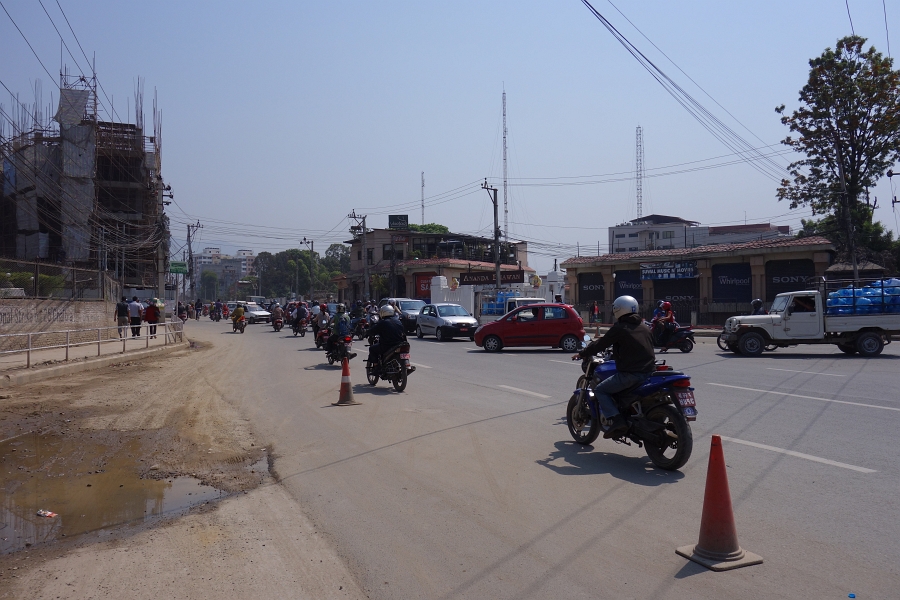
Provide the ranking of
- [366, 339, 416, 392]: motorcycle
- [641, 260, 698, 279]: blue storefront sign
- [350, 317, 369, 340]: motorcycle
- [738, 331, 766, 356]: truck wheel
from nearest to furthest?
1. [366, 339, 416, 392]: motorcycle
2. [738, 331, 766, 356]: truck wheel
3. [350, 317, 369, 340]: motorcycle
4. [641, 260, 698, 279]: blue storefront sign

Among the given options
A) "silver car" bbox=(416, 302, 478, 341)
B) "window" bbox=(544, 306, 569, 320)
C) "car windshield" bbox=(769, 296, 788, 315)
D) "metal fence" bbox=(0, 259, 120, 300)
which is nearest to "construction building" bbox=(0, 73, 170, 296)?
"metal fence" bbox=(0, 259, 120, 300)

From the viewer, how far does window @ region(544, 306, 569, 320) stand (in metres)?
23.8

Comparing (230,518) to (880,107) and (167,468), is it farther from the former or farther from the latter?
(880,107)

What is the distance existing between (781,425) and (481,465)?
4619 mm

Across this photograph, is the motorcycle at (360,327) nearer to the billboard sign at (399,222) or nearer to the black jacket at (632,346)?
the black jacket at (632,346)

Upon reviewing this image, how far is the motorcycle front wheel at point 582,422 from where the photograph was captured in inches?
318

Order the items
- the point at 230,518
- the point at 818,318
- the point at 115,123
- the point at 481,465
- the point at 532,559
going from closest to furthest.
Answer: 1. the point at 532,559
2. the point at 230,518
3. the point at 481,465
4. the point at 818,318
5. the point at 115,123

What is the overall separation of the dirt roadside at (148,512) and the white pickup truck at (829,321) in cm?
1614

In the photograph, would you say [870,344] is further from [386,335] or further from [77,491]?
[77,491]

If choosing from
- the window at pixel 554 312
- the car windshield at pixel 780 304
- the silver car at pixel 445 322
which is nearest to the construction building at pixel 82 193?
the silver car at pixel 445 322

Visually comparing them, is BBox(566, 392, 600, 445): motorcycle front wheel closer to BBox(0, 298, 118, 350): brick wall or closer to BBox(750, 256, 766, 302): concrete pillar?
BBox(0, 298, 118, 350): brick wall

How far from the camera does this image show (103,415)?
36.8 ft

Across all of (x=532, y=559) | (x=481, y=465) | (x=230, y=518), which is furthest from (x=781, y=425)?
(x=230, y=518)

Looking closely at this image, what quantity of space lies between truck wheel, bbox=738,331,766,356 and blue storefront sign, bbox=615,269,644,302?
77.8ft
